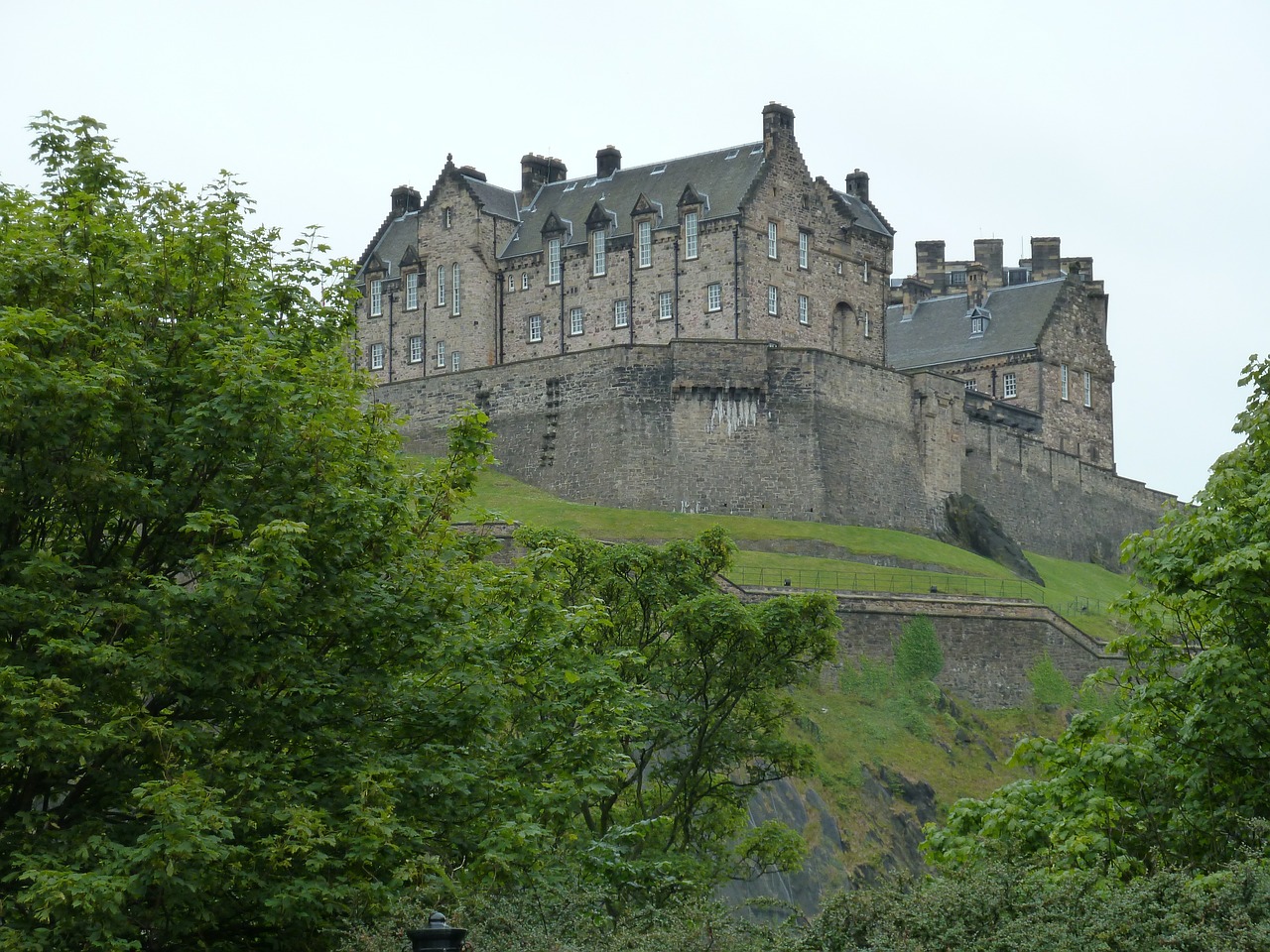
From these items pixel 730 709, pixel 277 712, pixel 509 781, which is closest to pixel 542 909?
pixel 509 781

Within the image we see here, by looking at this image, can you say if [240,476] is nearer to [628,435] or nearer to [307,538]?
[307,538]

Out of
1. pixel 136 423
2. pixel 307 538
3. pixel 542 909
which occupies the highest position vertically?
pixel 136 423

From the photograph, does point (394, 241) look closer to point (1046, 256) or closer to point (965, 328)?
point (965, 328)

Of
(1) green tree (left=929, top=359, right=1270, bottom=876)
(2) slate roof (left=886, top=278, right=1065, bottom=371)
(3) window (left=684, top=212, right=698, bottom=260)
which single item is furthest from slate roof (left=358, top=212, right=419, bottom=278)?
(1) green tree (left=929, top=359, right=1270, bottom=876)

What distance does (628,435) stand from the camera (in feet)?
230

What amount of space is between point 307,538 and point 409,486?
307 cm

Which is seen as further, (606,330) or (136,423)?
(606,330)

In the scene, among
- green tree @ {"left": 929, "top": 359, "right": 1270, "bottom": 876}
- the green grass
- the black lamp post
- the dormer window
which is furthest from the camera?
the dormer window

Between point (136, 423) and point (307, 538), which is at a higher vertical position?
point (136, 423)

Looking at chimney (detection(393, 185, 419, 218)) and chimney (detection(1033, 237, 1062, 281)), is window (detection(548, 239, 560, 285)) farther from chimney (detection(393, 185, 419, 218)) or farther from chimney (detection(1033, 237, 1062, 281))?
chimney (detection(1033, 237, 1062, 281))

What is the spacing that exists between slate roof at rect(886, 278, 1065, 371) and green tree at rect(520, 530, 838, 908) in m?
54.6

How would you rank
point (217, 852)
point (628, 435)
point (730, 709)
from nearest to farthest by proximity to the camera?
1. point (217, 852)
2. point (730, 709)
3. point (628, 435)

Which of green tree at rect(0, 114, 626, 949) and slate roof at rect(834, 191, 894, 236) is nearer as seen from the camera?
green tree at rect(0, 114, 626, 949)

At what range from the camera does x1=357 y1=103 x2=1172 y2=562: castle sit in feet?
230
